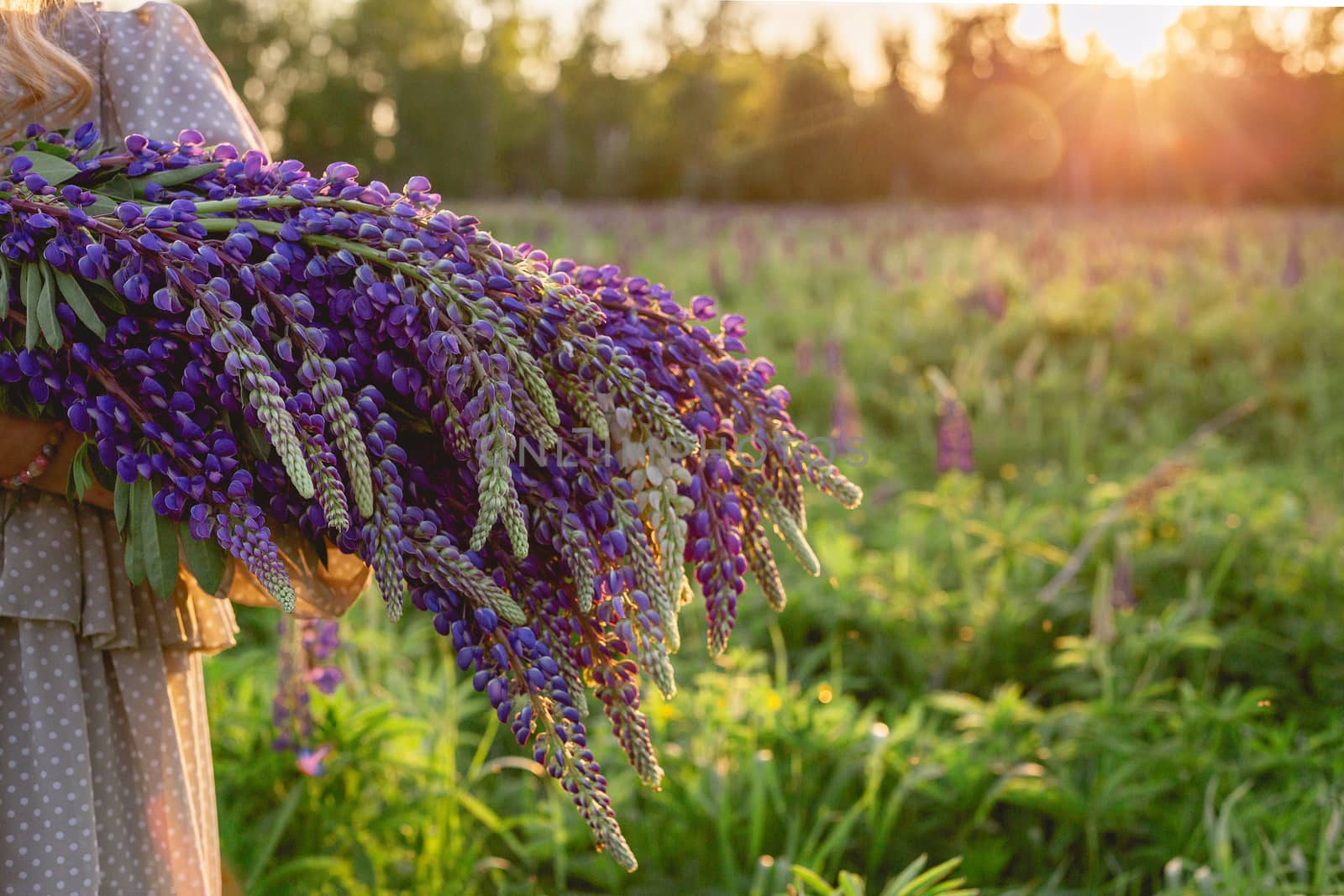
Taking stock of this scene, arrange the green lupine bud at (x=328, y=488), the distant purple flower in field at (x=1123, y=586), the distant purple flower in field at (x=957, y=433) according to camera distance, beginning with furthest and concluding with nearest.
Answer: the distant purple flower in field at (x=957, y=433)
the distant purple flower in field at (x=1123, y=586)
the green lupine bud at (x=328, y=488)

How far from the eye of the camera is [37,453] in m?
1.44

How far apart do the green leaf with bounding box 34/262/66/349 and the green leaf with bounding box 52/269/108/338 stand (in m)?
0.01

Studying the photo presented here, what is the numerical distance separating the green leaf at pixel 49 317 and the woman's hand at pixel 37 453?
221 mm

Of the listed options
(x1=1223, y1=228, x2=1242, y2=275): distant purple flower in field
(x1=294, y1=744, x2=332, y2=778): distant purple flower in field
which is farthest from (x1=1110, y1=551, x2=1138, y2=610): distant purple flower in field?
(x1=1223, y1=228, x2=1242, y2=275): distant purple flower in field

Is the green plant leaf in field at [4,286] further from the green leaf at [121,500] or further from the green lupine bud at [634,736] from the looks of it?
the green lupine bud at [634,736]

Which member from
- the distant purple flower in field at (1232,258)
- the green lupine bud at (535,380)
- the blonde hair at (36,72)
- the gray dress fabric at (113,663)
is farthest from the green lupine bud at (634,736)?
the distant purple flower in field at (1232,258)

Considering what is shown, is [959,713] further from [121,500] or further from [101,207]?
[101,207]

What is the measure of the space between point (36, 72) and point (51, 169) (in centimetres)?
36

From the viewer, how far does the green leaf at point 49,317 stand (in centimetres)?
119

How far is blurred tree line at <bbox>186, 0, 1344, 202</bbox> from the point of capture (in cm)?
1947

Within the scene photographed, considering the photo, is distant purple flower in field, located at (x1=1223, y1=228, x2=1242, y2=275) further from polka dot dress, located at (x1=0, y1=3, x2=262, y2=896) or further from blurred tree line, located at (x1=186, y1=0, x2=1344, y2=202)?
polka dot dress, located at (x1=0, y1=3, x2=262, y2=896)

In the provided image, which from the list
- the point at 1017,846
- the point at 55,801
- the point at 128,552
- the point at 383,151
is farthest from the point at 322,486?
the point at 383,151

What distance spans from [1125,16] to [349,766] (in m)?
5.57

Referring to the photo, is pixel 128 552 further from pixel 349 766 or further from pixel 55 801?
pixel 349 766
